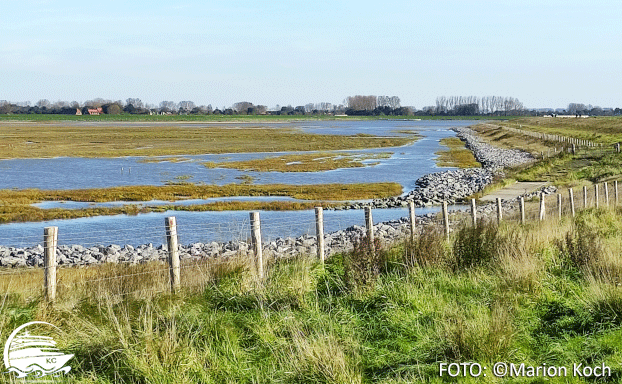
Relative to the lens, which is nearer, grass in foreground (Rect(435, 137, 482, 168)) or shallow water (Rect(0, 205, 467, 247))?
shallow water (Rect(0, 205, 467, 247))

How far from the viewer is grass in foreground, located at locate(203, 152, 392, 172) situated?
58425 millimetres

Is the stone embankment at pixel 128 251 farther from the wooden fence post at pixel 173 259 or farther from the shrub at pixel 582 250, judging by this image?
the wooden fence post at pixel 173 259

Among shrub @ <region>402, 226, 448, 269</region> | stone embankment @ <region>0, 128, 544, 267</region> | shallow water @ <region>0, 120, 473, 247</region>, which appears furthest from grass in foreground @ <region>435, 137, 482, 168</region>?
shrub @ <region>402, 226, 448, 269</region>

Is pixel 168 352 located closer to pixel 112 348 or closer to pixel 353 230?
pixel 112 348

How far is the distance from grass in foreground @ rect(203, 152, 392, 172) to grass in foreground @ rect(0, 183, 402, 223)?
13.6 metres

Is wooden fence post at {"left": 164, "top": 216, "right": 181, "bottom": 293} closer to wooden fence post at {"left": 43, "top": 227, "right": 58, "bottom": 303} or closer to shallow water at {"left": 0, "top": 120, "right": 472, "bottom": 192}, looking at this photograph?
wooden fence post at {"left": 43, "top": 227, "right": 58, "bottom": 303}

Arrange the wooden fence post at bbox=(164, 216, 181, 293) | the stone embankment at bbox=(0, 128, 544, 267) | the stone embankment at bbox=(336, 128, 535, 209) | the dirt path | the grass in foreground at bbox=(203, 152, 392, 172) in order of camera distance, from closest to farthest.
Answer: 1. the wooden fence post at bbox=(164, 216, 181, 293)
2. the stone embankment at bbox=(0, 128, 544, 267)
3. the stone embankment at bbox=(336, 128, 535, 209)
4. the dirt path
5. the grass in foreground at bbox=(203, 152, 392, 172)

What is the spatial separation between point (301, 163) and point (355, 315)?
55178 millimetres

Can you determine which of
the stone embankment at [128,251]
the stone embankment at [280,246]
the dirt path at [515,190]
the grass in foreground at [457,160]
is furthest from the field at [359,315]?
the grass in foreground at [457,160]

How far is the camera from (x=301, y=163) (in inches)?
2499


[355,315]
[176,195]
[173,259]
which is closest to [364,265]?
[355,315]

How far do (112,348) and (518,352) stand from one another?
159 inches

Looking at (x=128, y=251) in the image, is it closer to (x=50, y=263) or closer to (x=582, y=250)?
(x=50, y=263)

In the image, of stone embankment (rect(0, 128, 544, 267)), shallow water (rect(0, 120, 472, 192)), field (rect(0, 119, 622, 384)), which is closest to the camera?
field (rect(0, 119, 622, 384))
